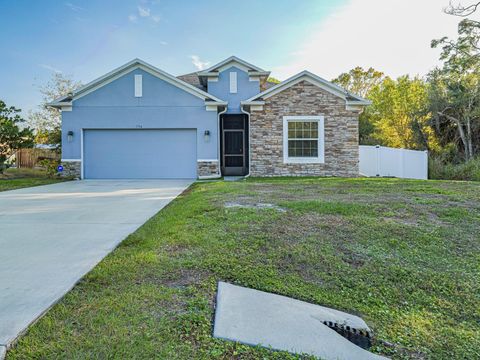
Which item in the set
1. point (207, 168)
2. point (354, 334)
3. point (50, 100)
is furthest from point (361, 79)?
point (354, 334)

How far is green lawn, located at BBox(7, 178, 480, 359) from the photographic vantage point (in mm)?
2152

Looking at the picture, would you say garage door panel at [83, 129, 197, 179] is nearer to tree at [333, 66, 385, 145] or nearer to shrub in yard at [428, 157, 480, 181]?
shrub in yard at [428, 157, 480, 181]

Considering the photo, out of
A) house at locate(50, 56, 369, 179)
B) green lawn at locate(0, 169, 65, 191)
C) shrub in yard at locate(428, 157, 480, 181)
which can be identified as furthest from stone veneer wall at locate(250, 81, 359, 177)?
green lawn at locate(0, 169, 65, 191)

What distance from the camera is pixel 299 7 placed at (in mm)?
13750

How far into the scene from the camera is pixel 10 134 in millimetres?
14516

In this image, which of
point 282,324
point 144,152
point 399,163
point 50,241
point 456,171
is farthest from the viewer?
point 456,171

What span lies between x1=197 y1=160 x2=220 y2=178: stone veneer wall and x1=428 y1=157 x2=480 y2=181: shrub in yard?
10243mm

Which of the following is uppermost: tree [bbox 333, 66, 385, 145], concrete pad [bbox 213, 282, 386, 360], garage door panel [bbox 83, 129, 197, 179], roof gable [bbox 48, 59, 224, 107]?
tree [bbox 333, 66, 385, 145]

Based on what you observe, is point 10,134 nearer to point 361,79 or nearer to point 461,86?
point 461,86

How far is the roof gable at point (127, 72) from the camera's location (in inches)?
561

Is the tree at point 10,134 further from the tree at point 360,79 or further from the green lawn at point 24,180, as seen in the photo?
the tree at point 360,79

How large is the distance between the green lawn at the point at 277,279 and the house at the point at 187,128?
8.66m

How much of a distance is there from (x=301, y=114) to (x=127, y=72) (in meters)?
7.73

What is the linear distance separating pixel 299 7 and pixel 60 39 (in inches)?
464
